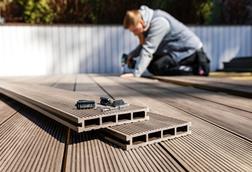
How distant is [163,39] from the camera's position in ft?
13.0

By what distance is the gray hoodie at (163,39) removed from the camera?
12.0 feet

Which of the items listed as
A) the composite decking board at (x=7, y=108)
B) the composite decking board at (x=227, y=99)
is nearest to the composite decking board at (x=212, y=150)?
the composite decking board at (x=227, y=99)

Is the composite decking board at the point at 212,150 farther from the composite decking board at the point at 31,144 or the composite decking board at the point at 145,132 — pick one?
the composite decking board at the point at 31,144

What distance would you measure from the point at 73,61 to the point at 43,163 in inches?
300

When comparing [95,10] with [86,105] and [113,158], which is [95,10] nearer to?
[86,105]

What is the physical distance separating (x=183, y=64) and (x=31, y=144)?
126 inches

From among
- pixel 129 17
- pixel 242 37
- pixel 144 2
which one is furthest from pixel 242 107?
pixel 144 2

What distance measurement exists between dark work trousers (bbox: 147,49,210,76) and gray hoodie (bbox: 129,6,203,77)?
0.05 meters

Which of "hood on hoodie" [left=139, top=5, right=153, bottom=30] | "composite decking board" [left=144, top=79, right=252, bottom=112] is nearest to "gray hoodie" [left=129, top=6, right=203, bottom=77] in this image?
"hood on hoodie" [left=139, top=5, right=153, bottom=30]

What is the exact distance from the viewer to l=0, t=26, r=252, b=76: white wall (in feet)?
26.3

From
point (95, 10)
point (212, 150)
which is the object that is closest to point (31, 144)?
point (212, 150)

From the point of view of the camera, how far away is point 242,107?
1512mm

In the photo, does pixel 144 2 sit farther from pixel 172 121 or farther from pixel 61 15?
pixel 172 121

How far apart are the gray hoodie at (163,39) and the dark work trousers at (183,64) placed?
0.18ft
